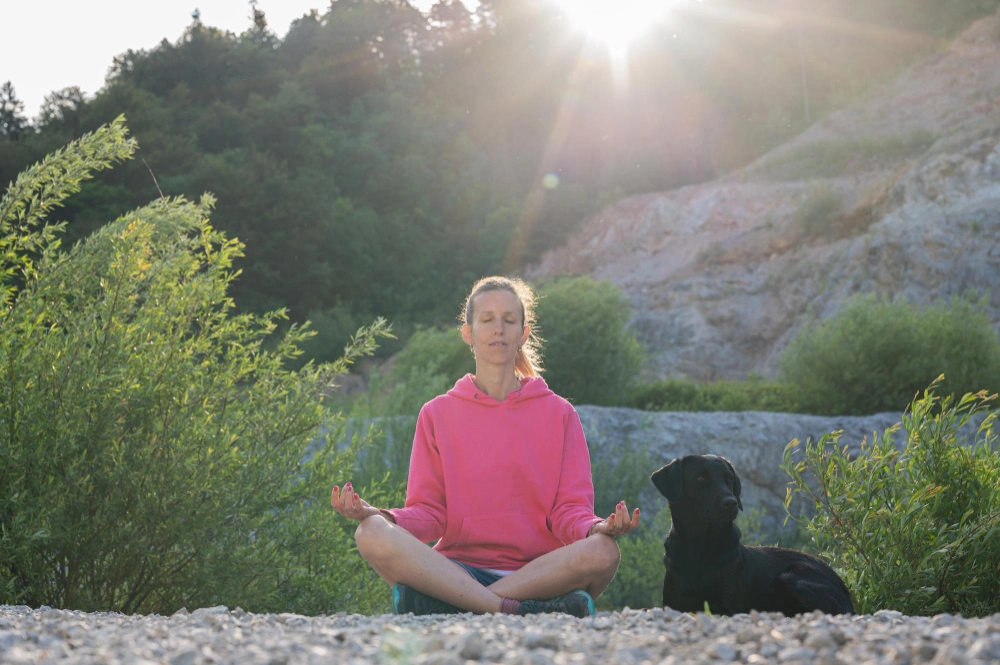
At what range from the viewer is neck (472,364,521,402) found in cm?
370

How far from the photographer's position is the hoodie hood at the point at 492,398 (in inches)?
144

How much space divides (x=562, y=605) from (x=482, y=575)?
36cm

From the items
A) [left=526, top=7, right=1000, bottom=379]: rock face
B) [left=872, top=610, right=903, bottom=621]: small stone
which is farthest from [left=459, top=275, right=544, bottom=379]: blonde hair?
[left=526, top=7, right=1000, bottom=379]: rock face

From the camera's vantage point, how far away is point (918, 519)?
3279 millimetres

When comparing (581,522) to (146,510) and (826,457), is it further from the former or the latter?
(146,510)

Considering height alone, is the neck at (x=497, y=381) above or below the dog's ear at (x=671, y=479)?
above

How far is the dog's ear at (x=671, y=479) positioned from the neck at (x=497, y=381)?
0.65 m

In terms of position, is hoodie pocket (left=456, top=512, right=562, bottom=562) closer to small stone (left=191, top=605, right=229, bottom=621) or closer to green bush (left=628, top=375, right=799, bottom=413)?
small stone (left=191, top=605, right=229, bottom=621)

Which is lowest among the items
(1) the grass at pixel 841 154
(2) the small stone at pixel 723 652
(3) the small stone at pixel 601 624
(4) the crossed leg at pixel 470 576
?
(4) the crossed leg at pixel 470 576

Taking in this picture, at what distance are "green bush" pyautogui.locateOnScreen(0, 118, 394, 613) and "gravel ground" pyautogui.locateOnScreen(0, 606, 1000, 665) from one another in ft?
4.85

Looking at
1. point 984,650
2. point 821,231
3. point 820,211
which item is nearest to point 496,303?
point 984,650

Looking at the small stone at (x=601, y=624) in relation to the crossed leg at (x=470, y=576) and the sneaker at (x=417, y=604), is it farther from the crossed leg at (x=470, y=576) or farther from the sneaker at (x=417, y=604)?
the sneaker at (x=417, y=604)

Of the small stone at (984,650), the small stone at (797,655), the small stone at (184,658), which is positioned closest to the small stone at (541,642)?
the small stone at (797,655)

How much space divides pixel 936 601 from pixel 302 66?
2388cm
